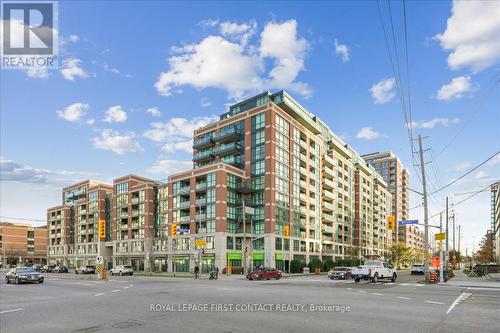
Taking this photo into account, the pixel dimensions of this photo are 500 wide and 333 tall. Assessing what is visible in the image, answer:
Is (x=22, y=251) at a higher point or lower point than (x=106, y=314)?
lower

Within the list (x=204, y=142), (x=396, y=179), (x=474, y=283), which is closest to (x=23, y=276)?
(x=474, y=283)

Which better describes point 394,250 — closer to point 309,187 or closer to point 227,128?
point 309,187

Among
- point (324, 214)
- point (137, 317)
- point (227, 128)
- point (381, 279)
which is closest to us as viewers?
point (137, 317)

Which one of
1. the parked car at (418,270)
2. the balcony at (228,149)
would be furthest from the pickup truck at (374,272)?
the balcony at (228,149)

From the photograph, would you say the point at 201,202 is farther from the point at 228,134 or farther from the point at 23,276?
the point at 23,276

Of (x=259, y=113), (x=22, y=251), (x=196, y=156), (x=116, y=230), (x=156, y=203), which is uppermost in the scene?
(x=259, y=113)

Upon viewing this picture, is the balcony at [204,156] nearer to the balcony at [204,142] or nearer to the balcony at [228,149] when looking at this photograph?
the balcony at [204,142]

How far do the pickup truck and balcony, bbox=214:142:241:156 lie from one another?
47.0 m

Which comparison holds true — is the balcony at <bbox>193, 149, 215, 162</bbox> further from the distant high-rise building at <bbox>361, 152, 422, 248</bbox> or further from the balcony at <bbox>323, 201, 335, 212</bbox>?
the distant high-rise building at <bbox>361, 152, 422, 248</bbox>

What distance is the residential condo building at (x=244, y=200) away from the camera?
72.8m

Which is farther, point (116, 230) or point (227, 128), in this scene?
point (116, 230)

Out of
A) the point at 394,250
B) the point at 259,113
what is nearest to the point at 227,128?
the point at 259,113

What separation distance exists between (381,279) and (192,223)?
43819 mm

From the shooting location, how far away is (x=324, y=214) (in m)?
95.6
